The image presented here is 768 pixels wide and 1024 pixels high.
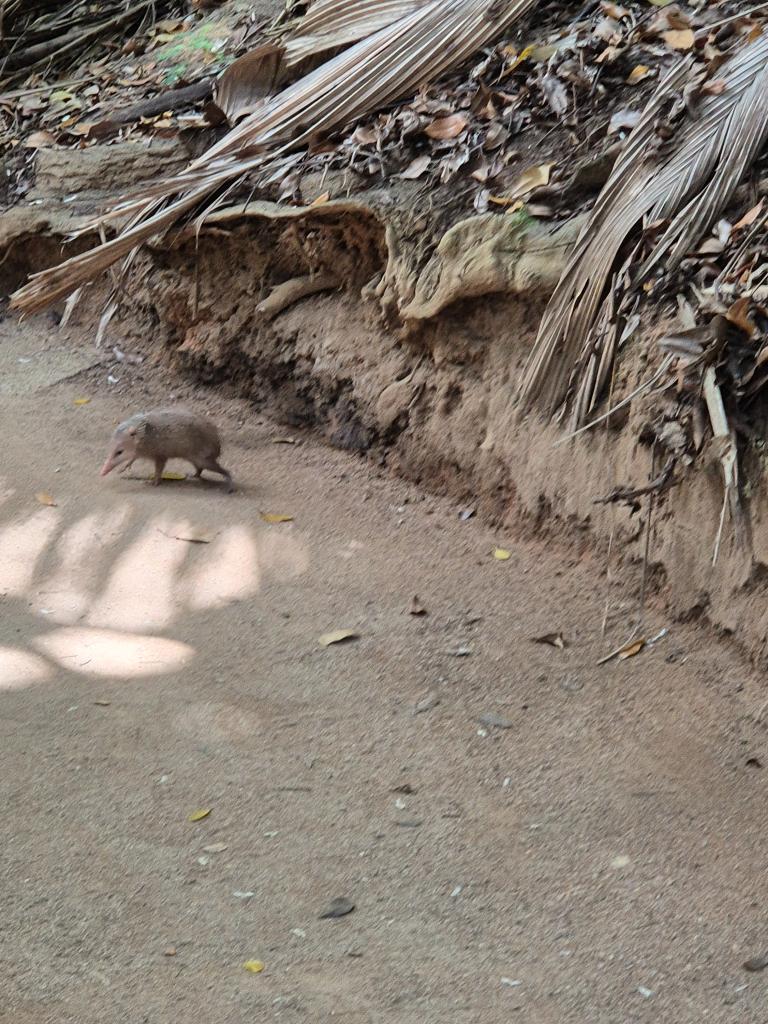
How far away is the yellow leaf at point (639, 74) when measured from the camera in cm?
611

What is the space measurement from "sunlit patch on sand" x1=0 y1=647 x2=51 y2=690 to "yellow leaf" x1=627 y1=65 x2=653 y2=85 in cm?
406

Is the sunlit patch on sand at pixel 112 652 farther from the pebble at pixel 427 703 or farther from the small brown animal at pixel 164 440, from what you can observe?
the small brown animal at pixel 164 440

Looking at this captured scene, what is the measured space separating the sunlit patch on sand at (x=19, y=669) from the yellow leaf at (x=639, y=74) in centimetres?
406

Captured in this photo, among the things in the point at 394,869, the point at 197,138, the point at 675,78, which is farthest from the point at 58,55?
the point at 394,869

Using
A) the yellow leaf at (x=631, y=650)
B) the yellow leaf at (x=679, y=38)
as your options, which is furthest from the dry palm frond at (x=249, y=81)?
the yellow leaf at (x=631, y=650)

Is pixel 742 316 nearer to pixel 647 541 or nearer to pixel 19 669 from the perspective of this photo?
pixel 647 541

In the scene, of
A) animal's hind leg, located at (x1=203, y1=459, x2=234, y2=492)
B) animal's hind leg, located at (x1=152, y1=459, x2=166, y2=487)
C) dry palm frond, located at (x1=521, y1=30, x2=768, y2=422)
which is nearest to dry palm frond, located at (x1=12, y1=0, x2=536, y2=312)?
animal's hind leg, located at (x1=152, y1=459, x2=166, y2=487)

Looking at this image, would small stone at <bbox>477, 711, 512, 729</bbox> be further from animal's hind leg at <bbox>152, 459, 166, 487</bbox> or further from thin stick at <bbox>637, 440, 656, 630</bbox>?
animal's hind leg at <bbox>152, 459, 166, 487</bbox>

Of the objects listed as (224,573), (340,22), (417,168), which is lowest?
(224,573)

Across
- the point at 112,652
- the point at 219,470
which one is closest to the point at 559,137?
the point at 219,470

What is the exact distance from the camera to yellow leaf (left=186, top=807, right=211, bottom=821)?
370 cm

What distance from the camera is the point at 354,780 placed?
394 centimetres

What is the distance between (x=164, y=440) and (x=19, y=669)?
6.67ft

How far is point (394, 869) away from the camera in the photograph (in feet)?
11.6
